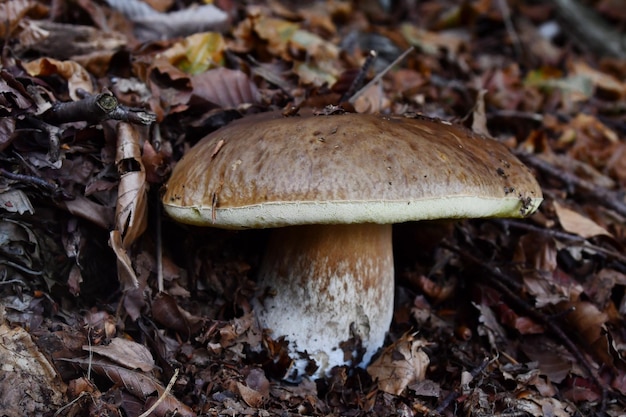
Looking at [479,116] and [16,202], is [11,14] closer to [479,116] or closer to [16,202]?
[16,202]

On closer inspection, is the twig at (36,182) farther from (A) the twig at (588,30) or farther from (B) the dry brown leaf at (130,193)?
(A) the twig at (588,30)

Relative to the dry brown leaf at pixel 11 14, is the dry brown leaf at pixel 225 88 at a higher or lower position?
lower

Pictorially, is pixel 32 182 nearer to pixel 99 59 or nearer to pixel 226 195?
pixel 226 195

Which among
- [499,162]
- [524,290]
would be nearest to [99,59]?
[499,162]

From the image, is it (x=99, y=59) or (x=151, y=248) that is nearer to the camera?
(x=151, y=248)

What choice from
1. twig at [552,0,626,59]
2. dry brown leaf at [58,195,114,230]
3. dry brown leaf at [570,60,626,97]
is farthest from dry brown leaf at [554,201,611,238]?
twig at [552,0,626,59]

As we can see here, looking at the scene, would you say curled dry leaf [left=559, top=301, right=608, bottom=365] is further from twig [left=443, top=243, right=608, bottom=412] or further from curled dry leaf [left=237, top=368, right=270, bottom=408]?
curled dry leaf [left=237, top=368, right=270, bottom=408]

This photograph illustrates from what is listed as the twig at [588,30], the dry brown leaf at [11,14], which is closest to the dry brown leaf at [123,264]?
the dry brown leaf at [11,14]

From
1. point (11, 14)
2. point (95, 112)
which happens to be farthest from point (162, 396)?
point (11, 14)
